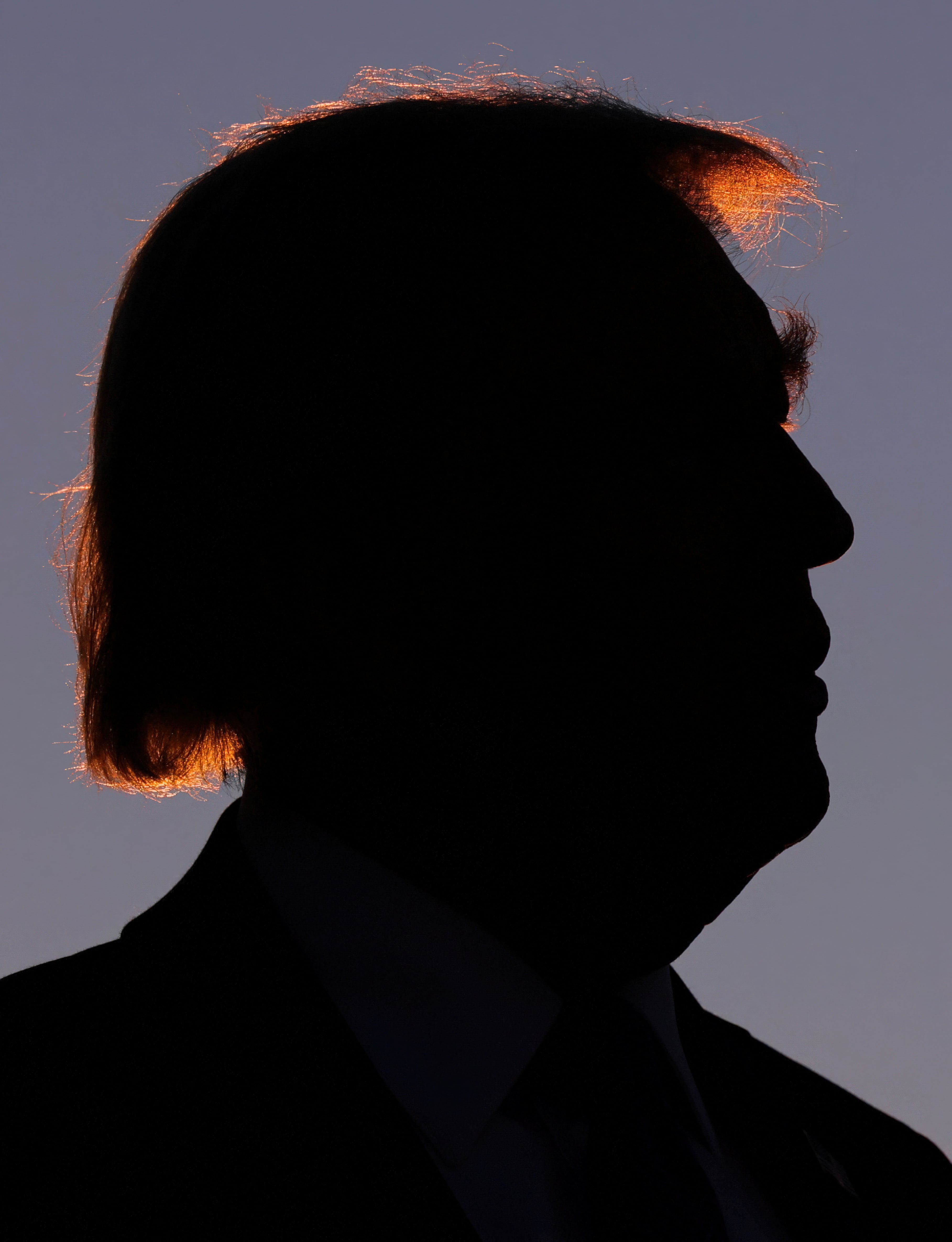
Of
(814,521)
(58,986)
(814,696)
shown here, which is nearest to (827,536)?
(814,521)

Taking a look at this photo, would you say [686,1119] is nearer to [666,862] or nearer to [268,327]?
[666,862]

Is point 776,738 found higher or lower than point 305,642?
lower

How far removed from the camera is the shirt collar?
178 centimetres

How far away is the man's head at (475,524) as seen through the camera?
188 centimetres

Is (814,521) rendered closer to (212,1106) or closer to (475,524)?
(475,524)

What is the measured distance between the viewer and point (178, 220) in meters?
2.31

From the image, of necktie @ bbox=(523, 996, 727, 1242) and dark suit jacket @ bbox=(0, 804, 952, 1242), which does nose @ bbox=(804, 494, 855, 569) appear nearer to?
necktie @ bbox=(523, 996, 727, 1242)

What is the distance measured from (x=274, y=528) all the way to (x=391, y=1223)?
111 centimetres

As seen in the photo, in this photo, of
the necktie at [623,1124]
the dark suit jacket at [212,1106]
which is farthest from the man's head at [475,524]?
the dark suit jacket at [212,1106]

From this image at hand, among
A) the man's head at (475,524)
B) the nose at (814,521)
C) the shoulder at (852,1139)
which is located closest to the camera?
the man's head at (475,524)

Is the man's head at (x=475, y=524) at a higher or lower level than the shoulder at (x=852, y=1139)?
higher

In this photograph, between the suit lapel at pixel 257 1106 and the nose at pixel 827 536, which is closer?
the suit lapel at pixel 257 1106

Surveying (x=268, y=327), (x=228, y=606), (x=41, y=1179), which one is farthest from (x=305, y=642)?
(x=41, y=1179)

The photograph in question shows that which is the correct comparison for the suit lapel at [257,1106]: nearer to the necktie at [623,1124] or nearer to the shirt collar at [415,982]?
the shirt collar at [415,982]
